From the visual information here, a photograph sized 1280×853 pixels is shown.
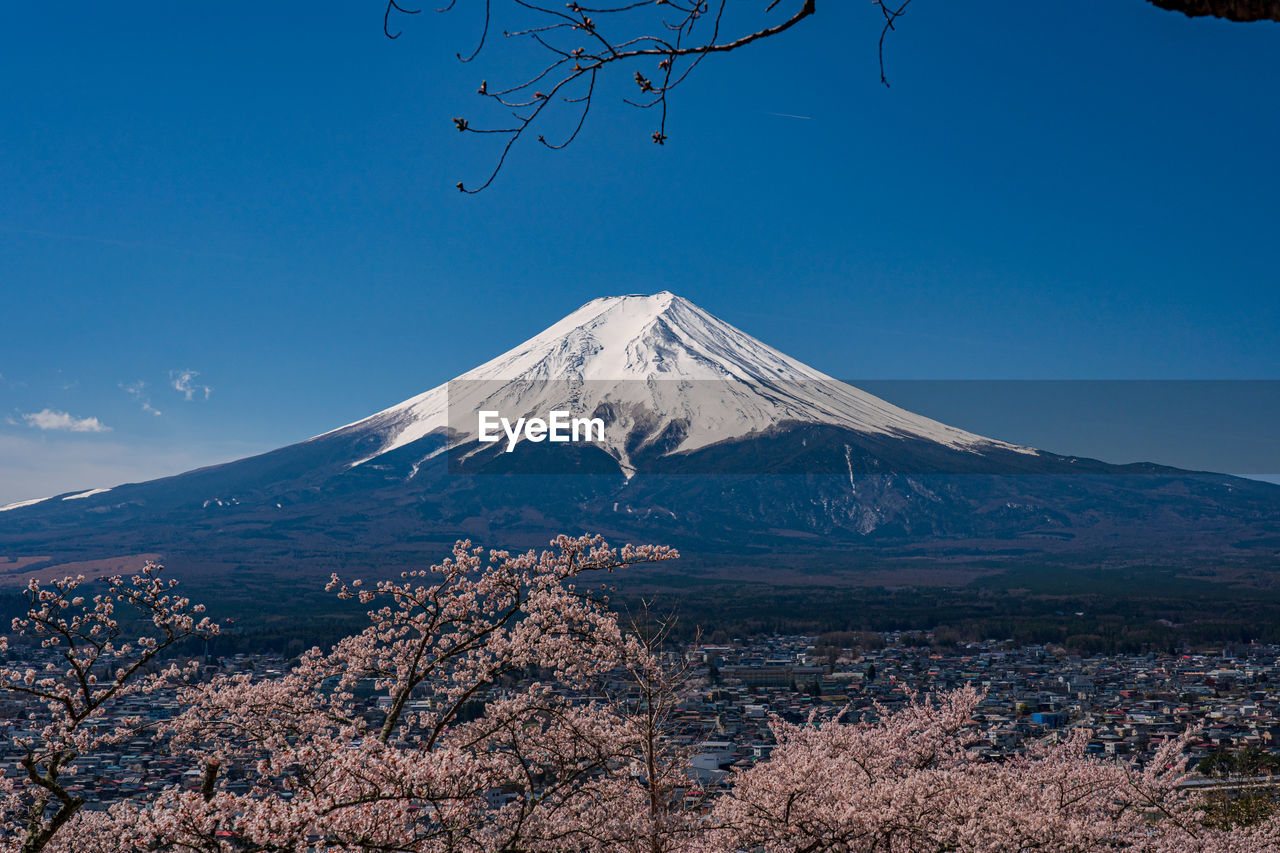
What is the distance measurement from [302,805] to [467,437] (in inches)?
5928

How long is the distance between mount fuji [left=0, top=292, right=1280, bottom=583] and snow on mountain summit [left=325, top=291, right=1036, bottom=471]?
0.45 m

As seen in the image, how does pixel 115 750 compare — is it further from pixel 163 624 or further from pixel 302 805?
pixel 302 805

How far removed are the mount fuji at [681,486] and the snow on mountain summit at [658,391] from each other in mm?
449

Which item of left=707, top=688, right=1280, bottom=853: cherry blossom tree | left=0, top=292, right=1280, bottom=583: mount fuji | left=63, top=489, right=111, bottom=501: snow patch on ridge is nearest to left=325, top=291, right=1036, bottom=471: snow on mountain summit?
left=0, top=292, right=1280, bottom=583: mount fuji

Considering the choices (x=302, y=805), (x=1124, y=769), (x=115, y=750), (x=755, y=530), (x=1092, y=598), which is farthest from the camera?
(x=755, y=530)

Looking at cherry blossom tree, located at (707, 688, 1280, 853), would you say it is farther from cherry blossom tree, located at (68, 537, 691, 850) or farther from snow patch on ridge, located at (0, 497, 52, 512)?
snow patch on ridge, located at (0, 497, 52, 512)

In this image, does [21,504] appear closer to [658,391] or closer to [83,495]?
[83,495]

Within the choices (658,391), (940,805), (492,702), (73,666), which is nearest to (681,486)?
(658,391)

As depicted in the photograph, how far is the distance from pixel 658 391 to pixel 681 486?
24.0 meters

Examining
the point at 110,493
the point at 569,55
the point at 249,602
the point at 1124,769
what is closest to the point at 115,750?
the point at 1124,769

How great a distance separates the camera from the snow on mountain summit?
15388 cm

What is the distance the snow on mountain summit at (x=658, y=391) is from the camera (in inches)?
6058

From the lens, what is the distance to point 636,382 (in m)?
158

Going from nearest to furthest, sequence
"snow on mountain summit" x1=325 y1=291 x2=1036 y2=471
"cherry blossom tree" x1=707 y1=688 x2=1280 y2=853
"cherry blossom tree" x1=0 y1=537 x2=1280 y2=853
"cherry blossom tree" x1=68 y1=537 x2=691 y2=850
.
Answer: "cherry blossom tree" x1=0 y1=537 x2=1280 y2=853 < "cherry blossom tree" x1=68 y1=537 x2=691 y2=850 < "cherry blossom tree" x1=707 y1=688 x2=1280 y2=853 < "snow on mountain summit" x1=325 y1=291 x2=1036 y2=471
